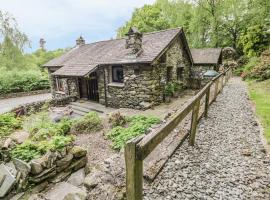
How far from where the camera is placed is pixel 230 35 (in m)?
34.0

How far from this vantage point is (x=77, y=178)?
4.54m

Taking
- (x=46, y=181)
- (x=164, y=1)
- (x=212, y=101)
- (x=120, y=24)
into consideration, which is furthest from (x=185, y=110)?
(x=120, y=24)

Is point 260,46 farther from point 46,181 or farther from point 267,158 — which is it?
point 46,181

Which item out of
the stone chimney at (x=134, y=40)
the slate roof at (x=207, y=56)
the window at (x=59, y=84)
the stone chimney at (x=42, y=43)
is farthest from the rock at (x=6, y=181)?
the stone chimney at (x=42, y=43)

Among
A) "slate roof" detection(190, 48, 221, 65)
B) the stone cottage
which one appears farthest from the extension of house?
"slate roof" detection(190, 48, 221, 65)

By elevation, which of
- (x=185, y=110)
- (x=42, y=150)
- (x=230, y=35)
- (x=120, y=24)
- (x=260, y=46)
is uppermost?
(x=120, y=24)

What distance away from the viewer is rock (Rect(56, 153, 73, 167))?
4468 mm

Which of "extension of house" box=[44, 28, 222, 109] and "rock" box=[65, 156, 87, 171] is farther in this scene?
"extension of house" box=[44, 28, 222, 109]

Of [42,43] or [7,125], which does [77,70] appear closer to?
[7,125]

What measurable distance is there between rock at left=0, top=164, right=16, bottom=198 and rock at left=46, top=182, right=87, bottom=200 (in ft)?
2.37

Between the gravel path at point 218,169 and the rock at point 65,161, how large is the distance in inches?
90.6

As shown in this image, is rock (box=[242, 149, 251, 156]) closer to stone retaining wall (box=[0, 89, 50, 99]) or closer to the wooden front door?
the wooden front door

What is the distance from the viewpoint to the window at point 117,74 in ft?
40.8

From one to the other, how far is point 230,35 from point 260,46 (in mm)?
11031
